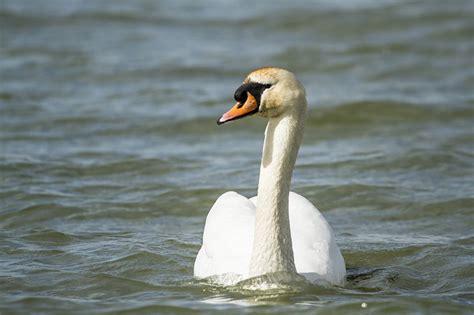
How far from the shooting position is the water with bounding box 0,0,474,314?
7.55m

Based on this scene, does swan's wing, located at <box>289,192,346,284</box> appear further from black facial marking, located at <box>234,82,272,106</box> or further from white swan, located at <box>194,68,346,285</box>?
black facial marking, located at <box>234,82,272,106</box>

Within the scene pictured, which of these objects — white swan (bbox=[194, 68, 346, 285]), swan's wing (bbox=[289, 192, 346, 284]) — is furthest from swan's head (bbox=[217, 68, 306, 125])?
swan's wing (bbox=[289, 192, 346, 284])

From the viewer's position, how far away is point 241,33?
17.9m

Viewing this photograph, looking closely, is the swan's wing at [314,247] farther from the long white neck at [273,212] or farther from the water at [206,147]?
the long white neck at [273,212]

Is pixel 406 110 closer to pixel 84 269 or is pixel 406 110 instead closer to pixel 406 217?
pixel 406 217

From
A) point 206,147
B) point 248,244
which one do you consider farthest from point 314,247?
point 206,147

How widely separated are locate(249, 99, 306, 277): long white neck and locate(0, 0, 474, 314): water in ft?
0.71

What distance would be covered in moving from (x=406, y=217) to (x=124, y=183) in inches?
112

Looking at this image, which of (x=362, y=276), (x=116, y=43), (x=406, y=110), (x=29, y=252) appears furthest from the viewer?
(x=116, y=43)

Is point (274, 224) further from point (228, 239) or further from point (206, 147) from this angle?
point (206, 147)

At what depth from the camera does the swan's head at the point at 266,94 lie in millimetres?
6383

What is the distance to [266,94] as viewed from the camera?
21.0 feet

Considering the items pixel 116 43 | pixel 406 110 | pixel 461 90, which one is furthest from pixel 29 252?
pixel 116 43

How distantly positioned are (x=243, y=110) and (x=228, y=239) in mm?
1289
